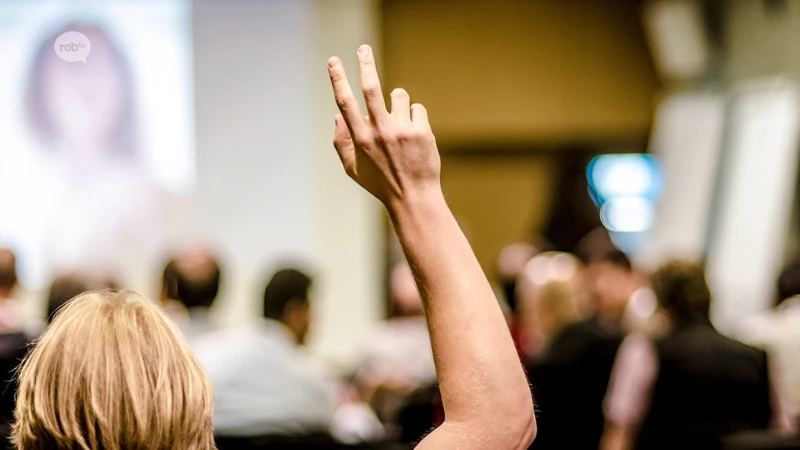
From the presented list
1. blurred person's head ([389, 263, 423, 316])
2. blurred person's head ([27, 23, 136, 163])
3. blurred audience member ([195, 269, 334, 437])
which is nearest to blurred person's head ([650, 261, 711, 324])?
blurred person's head ([389, 263, 423, 316])

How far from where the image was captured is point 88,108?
22.3 ft

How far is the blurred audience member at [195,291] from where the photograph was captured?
13.9ft

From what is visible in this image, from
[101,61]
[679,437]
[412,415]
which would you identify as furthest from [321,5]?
[679,437]

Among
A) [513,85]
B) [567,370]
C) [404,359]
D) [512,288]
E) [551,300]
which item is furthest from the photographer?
[513,85]

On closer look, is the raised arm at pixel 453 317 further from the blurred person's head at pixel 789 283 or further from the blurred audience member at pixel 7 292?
the blurred person's head at pixel 789 283

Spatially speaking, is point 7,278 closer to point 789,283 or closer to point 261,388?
point 261,388

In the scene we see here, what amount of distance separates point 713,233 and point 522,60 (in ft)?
7.70

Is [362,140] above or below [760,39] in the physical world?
below

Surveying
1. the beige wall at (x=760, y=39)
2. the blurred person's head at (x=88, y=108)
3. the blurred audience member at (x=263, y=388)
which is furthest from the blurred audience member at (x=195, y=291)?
the beige wall at (x=760, y=39)

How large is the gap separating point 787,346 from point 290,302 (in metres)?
1.92

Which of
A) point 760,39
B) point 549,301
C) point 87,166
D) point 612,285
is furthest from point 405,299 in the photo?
point 760,39

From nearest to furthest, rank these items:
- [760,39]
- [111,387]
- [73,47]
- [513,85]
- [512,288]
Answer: [111,387] < [73,47] < [512,288] < [760,39] < [513,85]

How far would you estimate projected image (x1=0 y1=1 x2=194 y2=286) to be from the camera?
6.41 metres

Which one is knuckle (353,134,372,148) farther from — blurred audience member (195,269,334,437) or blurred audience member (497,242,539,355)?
blurred audience member (497,242,539,355)
